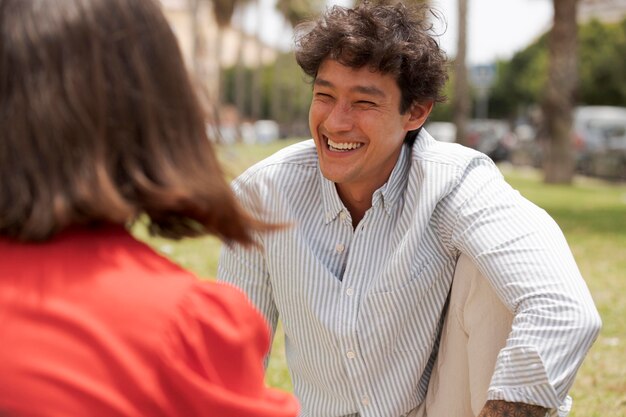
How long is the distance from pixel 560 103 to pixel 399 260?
61.7ft

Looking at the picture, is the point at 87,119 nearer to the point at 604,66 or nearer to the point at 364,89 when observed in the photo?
the point at 364,89

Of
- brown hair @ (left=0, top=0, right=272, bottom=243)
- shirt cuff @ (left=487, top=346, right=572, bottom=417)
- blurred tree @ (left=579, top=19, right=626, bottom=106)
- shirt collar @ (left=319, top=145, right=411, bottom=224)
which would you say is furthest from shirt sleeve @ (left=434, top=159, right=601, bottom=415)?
blurred tree @ (left=579, top=19, right=626, bottom=106)

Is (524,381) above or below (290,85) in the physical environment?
above

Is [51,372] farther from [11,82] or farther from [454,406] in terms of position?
[454,406]

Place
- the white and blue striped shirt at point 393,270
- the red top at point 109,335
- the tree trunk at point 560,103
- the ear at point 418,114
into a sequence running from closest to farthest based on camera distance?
1. the red top at point 109,335
2. the white and blue striped shirt at point 393,270
3. the ear at point 418,114
4. the tree trunk at point 560,103

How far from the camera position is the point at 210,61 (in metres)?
83.7

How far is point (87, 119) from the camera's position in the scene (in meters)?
1.53

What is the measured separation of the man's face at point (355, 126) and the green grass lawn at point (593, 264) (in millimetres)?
332

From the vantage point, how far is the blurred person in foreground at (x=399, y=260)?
9.79ft

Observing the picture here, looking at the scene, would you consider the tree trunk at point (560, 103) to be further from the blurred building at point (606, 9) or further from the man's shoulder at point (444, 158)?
the blurred building at point (606, 9)

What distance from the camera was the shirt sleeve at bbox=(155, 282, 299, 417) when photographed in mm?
1522

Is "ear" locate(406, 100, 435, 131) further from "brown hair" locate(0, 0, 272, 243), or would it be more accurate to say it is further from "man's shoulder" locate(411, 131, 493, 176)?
"brown hair" locate(0, 0, 272, 243)

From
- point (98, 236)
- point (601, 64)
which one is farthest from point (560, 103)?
point (601, 64)

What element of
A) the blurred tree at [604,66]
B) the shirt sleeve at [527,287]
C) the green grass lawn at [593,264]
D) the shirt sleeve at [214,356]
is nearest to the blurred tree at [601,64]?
the blurred tree at [604,66]
